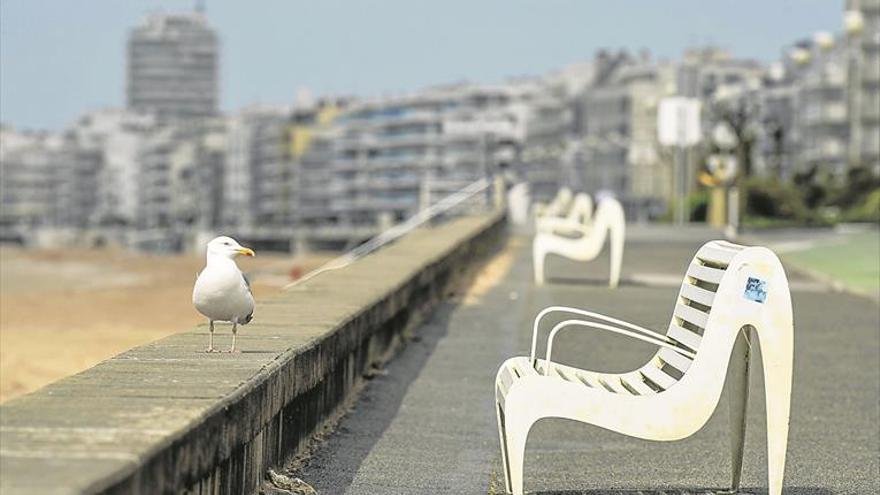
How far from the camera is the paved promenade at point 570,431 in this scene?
336 inches

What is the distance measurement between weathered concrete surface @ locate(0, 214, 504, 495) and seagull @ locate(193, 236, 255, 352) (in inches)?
8.4

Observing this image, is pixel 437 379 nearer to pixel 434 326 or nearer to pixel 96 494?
pixel 434 326

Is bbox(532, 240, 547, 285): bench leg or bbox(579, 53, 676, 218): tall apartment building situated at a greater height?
bbox(532, 240, 547, 285): bench leg

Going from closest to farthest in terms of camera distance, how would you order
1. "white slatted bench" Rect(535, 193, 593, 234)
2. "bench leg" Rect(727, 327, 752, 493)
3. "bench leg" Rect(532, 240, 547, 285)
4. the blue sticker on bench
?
the blue sticker on bench → "bench leg" Rect(727, 327, 752, 493) → "bench leg" Rect(532, 240, 547, 285) → "white slatted bench" Rect(535, 193, 593, 234)

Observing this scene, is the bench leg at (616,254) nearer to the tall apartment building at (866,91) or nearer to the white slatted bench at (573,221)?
the white slatted bench at (573,221)

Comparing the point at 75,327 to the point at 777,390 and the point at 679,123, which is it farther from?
the point at 679,123

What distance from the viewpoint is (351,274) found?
47.9 ft

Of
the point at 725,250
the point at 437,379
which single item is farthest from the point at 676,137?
the point at 725,250

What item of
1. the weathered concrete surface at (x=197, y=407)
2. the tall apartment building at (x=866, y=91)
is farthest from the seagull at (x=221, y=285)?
the tall apartment building at (x=866, y=91)

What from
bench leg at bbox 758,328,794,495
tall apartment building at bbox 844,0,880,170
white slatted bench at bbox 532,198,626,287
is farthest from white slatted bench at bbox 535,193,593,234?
tall apartment building at bbox 844,0,880,170

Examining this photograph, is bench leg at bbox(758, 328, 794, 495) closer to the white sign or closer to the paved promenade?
the paved promenade

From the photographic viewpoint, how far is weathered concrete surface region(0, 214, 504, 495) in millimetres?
5289

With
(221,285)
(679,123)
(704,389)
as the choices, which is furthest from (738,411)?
(679,123)

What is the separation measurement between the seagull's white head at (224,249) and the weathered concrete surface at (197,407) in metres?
0.44
